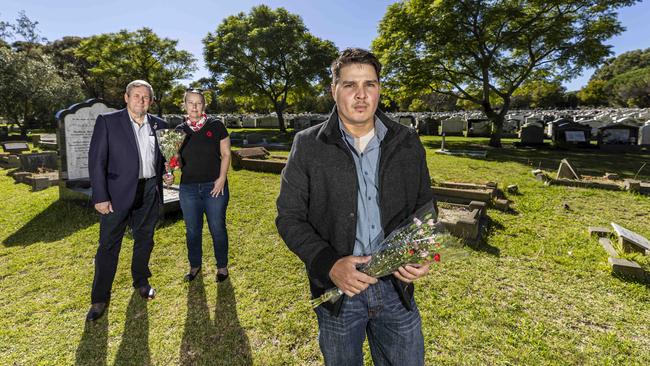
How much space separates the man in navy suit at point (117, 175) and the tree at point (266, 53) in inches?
1123

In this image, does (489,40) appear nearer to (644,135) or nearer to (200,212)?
(644,135)

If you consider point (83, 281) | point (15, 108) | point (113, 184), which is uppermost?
point (15, 108)

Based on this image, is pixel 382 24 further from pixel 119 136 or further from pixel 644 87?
pixel 644 87

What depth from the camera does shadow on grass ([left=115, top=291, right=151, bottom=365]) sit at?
304 cm

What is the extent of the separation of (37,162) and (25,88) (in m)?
21.9

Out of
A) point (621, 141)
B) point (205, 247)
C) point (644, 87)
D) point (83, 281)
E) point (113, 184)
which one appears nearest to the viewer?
point (113, 184)

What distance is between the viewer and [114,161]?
11.8ft

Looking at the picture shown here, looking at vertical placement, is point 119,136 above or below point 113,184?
above

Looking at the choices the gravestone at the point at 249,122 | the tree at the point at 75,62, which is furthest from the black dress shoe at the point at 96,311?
Answer: the tree at the point at 75,62

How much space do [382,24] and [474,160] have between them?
14.3 m

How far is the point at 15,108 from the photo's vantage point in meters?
28.2

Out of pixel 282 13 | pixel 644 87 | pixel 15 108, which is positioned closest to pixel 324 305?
pixel 282 13

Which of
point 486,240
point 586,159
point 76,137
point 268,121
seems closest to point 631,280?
point 486,240

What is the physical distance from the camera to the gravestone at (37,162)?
39.1 ft
